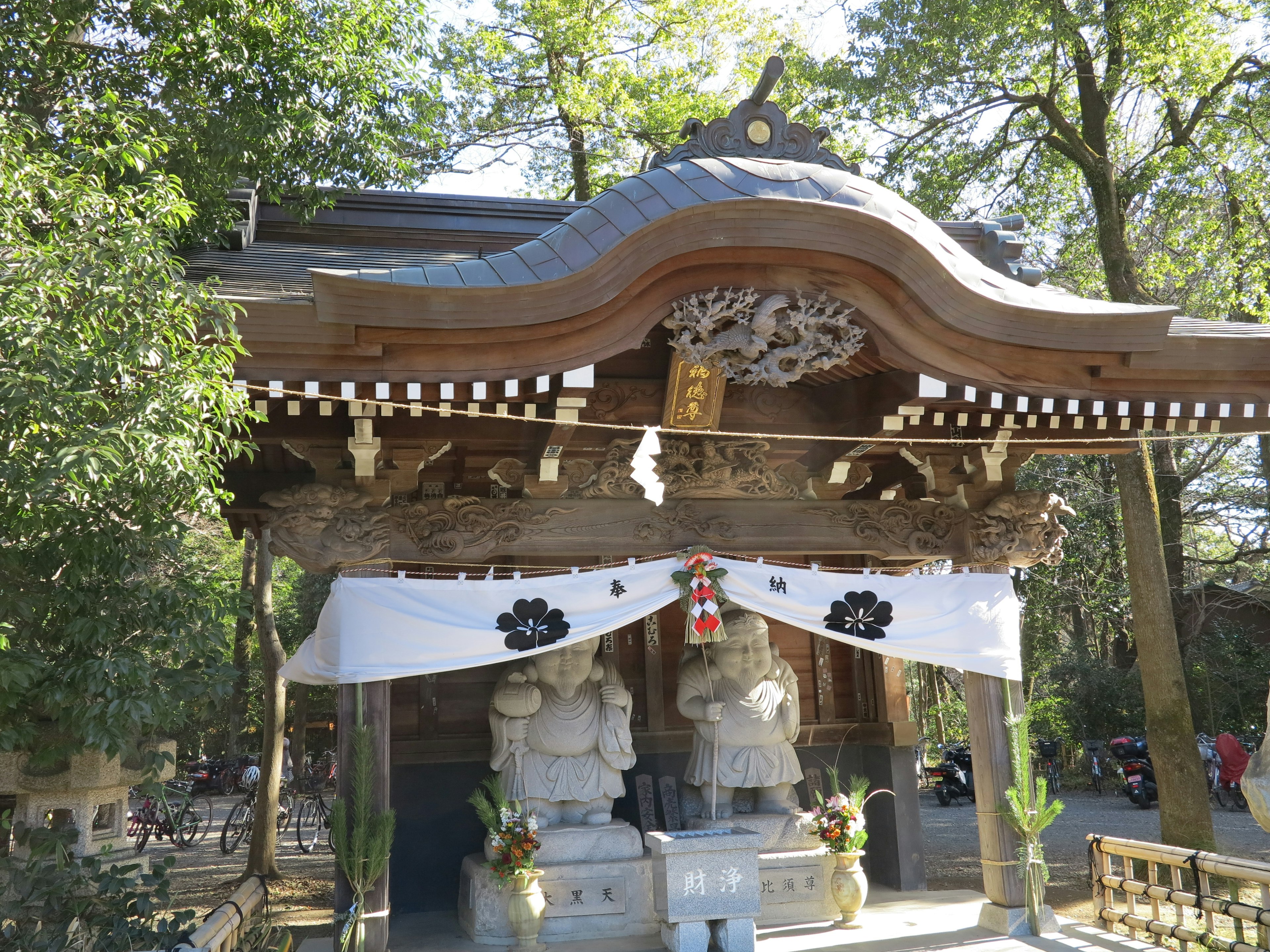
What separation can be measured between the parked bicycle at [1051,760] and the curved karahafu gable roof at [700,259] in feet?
43.9

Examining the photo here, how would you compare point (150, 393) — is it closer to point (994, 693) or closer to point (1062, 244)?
point (994, 693)

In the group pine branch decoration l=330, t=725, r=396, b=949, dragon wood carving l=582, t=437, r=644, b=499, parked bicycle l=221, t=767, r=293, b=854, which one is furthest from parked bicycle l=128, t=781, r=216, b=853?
dragon wood carving l=582, t=437, r=644, b=499

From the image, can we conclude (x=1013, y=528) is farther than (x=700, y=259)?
Yes

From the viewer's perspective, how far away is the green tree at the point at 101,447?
135 inches

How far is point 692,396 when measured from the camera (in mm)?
5785

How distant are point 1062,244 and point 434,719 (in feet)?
36.9

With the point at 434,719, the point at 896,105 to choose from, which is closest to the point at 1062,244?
the point at 896,105

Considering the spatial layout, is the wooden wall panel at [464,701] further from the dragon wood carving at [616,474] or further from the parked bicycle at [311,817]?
the parked bicycle at [311,817]

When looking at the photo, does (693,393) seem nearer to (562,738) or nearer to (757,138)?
(757,138)

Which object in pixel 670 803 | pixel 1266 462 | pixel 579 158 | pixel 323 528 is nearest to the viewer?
pixel 323 528

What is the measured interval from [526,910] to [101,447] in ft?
12.6

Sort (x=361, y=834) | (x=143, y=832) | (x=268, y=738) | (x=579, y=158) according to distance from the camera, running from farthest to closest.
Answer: (x=579, y=158)
(x=143, y=832)
(x=268, y=738)
(x=361, y=834)

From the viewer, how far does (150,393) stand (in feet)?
12.1

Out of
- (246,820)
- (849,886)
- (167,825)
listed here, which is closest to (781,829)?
(849,886)
